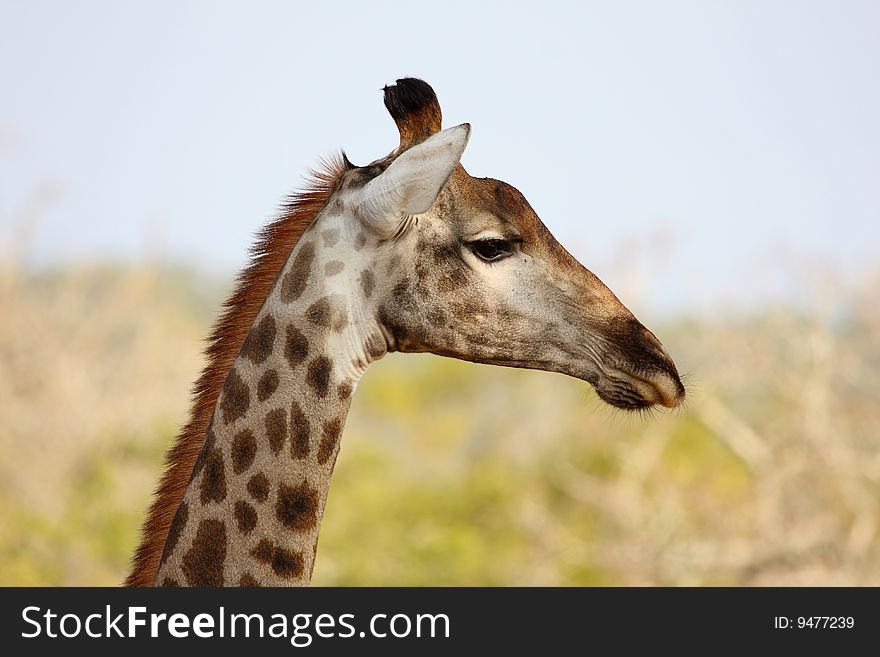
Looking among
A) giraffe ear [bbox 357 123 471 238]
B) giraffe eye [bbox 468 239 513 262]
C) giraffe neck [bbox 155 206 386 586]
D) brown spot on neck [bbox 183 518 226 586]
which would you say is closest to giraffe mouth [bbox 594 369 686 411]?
giraffe eye [bbox 468 239 513 262]

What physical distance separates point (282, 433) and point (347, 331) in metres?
0.45

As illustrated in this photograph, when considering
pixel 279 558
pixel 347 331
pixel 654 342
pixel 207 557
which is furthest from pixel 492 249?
pixel 207 557

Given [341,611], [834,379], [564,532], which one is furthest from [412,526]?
[341,611]

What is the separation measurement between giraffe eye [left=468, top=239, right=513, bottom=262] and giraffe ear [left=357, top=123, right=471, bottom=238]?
13.0 inches

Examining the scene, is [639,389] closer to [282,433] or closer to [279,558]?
[282,433]

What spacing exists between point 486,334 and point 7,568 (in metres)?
19.6

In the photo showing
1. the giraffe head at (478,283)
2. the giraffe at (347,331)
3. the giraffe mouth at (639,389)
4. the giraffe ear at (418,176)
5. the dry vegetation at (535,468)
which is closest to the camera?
the giraffe ear at (418,176)

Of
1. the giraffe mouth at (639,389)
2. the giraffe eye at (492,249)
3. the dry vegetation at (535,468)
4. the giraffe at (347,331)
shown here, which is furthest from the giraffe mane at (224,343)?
the dry vegetation at (535,468)

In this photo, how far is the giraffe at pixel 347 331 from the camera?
4.33 m

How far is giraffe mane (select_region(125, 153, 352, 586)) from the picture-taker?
4.61m

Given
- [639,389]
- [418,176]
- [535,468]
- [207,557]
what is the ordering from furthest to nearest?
[535,468], [639,389], [207,557], [418,176]

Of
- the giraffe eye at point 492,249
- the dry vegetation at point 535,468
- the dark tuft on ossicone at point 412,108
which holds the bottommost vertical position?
the giraffe eye at point 492,249

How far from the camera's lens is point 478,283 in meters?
4.50

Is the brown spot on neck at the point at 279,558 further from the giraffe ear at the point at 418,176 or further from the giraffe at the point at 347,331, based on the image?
the giraffe ear at the point at 418,176
